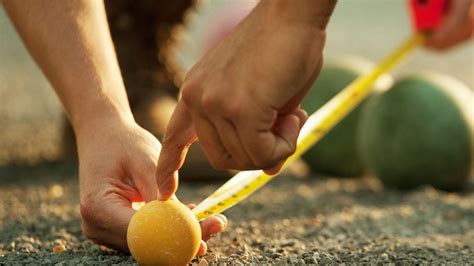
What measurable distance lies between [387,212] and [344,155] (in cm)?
77

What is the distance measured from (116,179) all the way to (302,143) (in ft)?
2.37

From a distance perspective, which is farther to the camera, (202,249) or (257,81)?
(202,249)

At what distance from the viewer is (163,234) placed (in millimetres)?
1668

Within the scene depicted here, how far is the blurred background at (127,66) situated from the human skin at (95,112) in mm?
1593

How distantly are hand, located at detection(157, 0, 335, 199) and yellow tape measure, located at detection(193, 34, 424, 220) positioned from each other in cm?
59

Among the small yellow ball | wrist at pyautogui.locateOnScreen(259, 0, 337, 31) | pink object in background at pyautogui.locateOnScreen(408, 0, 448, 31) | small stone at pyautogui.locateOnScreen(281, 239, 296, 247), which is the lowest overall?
small stone at pyautogui.locateOnScreen(281, 239, 296, 247)

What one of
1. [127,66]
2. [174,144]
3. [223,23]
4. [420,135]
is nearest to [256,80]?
[174,144]

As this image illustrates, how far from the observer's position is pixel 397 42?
853 centimetres

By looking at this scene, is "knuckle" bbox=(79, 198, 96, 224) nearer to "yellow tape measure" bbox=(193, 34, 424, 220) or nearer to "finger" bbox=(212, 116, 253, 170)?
"yellow tape measure" bbox=(193, 34, 424, 220)

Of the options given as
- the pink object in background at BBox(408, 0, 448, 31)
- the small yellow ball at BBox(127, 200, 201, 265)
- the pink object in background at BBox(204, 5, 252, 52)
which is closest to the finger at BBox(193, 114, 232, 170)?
the small yellow ball at BBox(127, 200, 201, 265)

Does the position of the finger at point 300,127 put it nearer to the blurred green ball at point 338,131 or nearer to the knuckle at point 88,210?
the knuckle at point 88,210

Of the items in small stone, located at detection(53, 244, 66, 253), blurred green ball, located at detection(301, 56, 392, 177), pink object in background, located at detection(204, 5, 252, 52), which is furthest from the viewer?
pink object in background, located at detection(204, 5, 252, 52)

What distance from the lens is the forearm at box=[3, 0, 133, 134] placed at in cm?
194

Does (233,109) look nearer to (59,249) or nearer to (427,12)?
(59,249)
